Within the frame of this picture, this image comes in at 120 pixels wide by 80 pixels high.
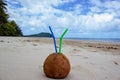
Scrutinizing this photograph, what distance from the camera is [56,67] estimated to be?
271 centimetres

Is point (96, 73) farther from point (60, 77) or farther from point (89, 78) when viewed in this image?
point (60, 77)

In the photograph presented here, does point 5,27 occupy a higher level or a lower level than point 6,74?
lower

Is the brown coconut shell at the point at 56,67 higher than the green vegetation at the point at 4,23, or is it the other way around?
the brown coconut shell at the point at 56,67

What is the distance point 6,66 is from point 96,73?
1.66 meters

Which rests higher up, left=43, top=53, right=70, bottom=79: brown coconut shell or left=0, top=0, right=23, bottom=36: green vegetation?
left=43, top=53, right=70, bottom=79: brown coconut shell

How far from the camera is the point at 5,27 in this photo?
3027cm

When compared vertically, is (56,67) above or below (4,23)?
above

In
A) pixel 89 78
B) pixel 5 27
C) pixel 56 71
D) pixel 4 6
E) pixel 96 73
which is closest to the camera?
pixel 56 71

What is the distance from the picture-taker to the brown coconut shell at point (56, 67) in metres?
2.71

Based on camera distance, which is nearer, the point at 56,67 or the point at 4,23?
the point at 56,67

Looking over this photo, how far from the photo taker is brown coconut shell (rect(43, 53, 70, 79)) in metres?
2.71

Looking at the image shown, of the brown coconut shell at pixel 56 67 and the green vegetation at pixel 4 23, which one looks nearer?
the brown coconut shell at pixel 56 67

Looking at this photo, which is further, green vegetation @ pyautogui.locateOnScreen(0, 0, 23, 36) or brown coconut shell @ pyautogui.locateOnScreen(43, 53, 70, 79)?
green vegetation @ pyautogui.locateOnScreen(0, 0, 23, 36)

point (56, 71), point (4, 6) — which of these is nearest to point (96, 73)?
point (56, 71)
